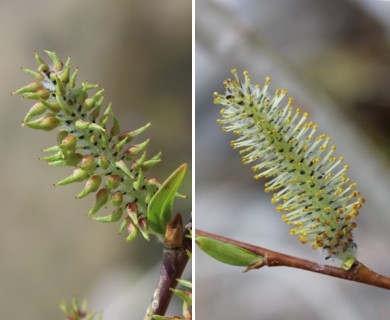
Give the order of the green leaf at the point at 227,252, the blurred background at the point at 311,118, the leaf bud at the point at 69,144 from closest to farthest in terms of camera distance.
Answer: the leaf bud at the point at 69,144, the green leaf at the point at 227,252, the blurred background at the point at 311,118

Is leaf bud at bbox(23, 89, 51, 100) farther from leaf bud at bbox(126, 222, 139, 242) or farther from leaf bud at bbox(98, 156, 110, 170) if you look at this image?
leaf bud at bbox(126, 222, 139, 242)

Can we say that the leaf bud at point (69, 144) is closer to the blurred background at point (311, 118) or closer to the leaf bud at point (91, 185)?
the leaf bud at point (91, 185)

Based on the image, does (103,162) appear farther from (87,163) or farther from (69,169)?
(69,169)

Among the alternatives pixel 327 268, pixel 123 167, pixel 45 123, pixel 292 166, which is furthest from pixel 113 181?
pixel 327 268

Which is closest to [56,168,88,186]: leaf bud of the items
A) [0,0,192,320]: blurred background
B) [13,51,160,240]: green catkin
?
[13,51,160,240]: green catkin

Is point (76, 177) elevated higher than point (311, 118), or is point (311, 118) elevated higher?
point (311, 118)

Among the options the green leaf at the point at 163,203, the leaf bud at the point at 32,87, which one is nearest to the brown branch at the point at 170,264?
the green leaf at the point at 163,203
